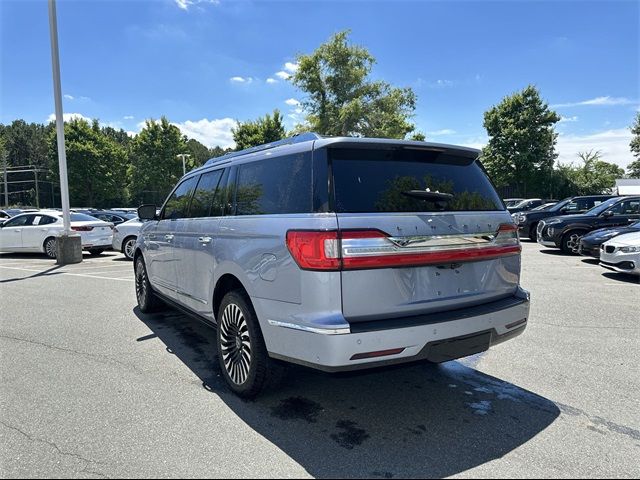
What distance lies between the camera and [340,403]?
135 inches

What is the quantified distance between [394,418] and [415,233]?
4.49 ft

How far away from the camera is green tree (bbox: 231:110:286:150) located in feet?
139

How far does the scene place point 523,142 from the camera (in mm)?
→ 35125

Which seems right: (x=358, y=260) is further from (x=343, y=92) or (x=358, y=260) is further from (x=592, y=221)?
(x=343, y=92)

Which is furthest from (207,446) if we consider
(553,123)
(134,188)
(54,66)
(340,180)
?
(134,188)

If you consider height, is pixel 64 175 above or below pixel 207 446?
above

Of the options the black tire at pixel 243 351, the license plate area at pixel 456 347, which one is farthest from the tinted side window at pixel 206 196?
the license plate area at pixel 456 347

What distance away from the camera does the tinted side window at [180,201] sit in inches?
193

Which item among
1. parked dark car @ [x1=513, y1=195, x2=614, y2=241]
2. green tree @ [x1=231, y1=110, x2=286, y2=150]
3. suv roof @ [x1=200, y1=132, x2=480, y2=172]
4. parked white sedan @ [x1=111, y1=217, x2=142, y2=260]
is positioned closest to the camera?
suv roof @ [x1=200, y1=132, x2=480, y2=172]

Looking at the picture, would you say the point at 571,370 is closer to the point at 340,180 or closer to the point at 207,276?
the point at 340,180

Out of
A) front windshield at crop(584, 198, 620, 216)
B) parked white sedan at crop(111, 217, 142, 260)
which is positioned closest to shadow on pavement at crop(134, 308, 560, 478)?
parked white sedan at crop(111, 217, 142, 260)

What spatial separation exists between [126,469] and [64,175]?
12933mm

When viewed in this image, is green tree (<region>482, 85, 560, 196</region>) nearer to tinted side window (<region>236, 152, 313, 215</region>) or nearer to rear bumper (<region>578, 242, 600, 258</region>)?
→ rear bumper (<region>578, 242, 600, 258</region>)

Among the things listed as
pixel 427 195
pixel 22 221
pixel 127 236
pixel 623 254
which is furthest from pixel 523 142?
pixel 427 195
